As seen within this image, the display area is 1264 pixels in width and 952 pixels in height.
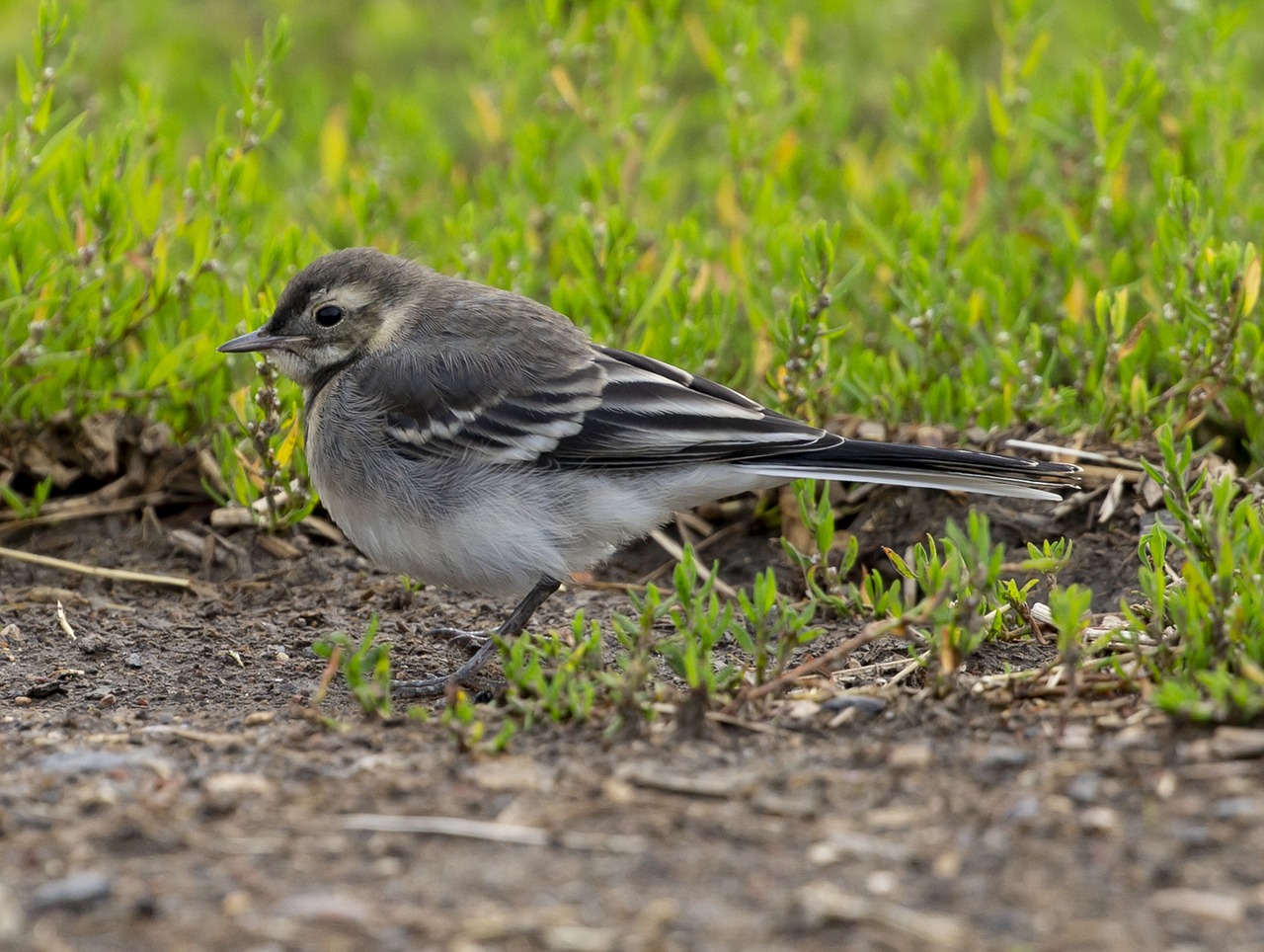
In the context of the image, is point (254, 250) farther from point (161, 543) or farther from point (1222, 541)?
point (1222, 541)

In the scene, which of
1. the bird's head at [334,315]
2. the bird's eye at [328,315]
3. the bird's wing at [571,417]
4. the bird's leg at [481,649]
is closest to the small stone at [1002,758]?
the bird's wing at [571,417]

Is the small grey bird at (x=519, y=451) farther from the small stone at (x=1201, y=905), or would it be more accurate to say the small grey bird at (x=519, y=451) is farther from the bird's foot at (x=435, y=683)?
the small stone at (x=1201, y=905)

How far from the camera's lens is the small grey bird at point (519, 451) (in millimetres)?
5348

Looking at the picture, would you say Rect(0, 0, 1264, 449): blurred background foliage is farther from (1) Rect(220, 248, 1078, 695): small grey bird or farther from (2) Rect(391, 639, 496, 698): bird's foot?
(2) Rect(391, 639, 496, 698): bird's foot

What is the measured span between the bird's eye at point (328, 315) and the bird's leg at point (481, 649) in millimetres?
1305

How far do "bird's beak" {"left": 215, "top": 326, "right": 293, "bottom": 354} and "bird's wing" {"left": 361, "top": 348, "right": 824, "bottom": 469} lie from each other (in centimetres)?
42

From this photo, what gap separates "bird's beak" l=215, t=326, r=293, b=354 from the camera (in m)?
5.80

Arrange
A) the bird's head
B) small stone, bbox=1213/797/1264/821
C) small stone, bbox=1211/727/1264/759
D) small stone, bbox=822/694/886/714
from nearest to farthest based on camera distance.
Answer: small stone, bbox=1213/797/1264/821 → small stone, bbox=1211/727/1264/759 → small stone, bbox=822/694/886/714 → the bird's head

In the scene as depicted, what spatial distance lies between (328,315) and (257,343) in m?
0.30

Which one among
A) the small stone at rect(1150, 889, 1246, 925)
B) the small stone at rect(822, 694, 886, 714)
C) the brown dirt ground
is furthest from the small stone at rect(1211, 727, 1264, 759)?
the small stone at rect(822, 694, 886, 714)

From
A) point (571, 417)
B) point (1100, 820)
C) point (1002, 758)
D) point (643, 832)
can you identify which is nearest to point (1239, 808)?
point (1100, 820)

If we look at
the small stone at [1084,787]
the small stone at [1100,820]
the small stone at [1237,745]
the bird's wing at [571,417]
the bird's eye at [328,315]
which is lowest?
the small stone at [1100,820]

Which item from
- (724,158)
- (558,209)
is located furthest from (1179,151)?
(558,209)

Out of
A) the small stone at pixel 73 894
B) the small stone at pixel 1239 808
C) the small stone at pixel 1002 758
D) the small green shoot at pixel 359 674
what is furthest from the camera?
the small green shoot at pixel 359 674
